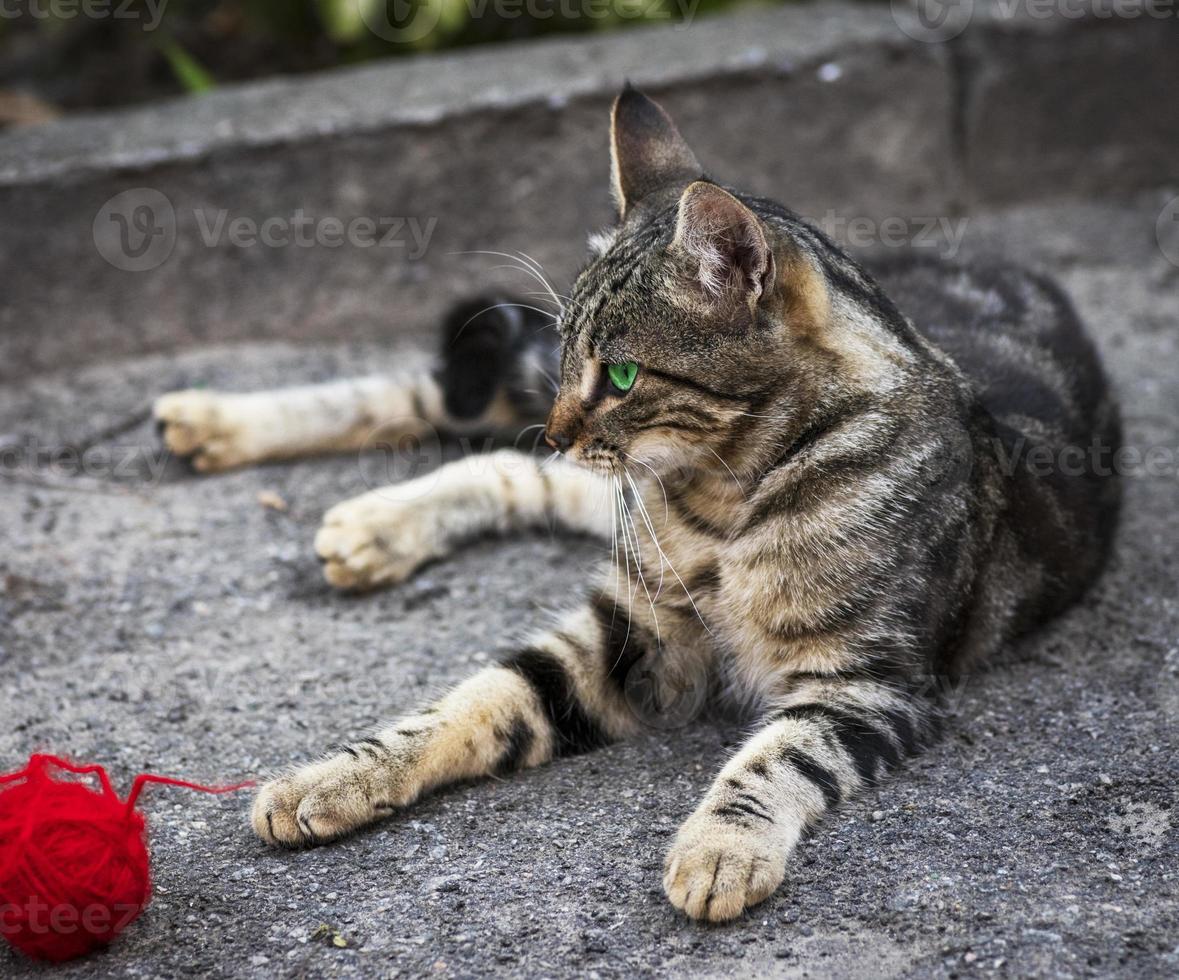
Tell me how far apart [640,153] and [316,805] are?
5.07 feet

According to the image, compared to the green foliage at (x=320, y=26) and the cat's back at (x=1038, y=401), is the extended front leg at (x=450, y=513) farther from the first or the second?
the green foliage at (x=320, y=26)

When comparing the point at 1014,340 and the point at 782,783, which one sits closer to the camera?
the point at 782,783

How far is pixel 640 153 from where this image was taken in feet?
9.38

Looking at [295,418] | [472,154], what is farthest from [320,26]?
[295,418]

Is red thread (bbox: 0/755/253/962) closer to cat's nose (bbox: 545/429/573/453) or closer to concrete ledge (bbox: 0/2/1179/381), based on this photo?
cat's nose (bbox: 545/429/573/453)

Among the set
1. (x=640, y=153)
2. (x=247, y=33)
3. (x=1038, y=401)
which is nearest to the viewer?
(x=640, y=153)

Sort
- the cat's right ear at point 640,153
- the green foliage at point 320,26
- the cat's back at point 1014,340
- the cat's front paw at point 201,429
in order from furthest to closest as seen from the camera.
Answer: the green foliage at point 320,26 → the cat's front paw at point 201,429 → the cat's back at point 1014,340 → the cat's right ear at point 640,153

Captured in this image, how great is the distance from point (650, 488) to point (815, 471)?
1.47ft

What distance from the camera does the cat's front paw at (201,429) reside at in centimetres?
372

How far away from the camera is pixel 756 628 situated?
2.64m

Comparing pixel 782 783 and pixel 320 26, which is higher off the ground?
pixel 320 26

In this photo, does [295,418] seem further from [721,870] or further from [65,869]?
[721,870]

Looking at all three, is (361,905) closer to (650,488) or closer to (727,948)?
(727,948)

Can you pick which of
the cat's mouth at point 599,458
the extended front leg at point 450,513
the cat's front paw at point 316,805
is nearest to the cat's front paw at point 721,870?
the cat's front paw at point 316,805
